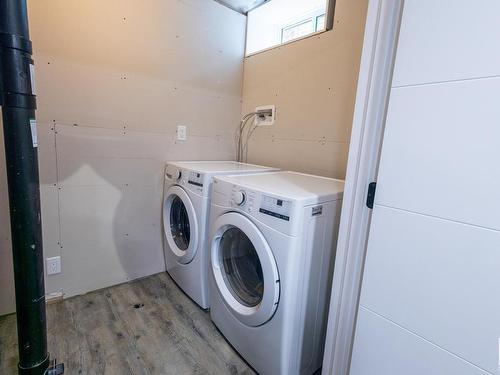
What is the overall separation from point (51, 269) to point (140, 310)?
0.61 meters

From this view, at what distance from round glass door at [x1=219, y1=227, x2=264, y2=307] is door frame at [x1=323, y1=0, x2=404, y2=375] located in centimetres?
41

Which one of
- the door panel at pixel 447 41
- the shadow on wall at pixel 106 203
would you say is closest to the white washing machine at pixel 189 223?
the shadow on wall at pixel 106 203

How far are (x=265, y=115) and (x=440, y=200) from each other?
1596 millimetres

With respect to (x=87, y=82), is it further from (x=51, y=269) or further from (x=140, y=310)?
(x=140, y=310)

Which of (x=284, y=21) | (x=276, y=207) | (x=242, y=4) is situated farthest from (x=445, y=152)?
(x=242, y=4)

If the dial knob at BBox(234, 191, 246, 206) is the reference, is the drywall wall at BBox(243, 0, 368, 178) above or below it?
above

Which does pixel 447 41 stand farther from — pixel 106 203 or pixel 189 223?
pixel 106 203

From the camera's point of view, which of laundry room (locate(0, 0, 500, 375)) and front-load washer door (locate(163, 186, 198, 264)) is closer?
laundry room (locate(0, 0, 500, 375))

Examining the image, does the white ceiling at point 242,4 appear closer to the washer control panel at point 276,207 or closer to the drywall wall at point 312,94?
the drywall wall at point 312,94

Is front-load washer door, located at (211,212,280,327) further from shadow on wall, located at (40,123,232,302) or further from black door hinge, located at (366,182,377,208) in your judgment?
shadow on wall, located at (40,123,232,302)

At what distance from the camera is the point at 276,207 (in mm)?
1035

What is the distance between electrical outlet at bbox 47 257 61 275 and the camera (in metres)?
1.62

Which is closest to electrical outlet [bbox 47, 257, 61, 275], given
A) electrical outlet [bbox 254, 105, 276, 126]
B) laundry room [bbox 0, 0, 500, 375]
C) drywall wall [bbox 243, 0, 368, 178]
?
laundry room [bbox 0, 0, 500, 375]

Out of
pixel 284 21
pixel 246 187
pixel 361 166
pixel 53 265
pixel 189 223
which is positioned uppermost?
pixel 284 21
